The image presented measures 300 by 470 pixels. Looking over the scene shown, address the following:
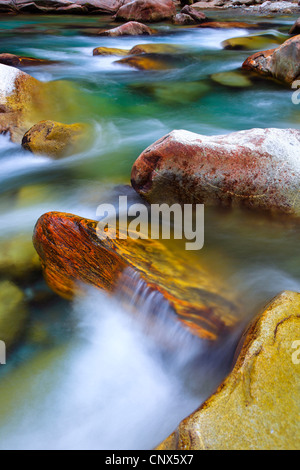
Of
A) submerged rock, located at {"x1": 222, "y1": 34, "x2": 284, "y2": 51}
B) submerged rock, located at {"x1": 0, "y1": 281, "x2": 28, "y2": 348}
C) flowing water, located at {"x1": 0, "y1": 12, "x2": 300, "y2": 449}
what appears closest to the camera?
flowing water, located at {"x1": 0, "y1": 12, "x2": 300, "y2": 449}

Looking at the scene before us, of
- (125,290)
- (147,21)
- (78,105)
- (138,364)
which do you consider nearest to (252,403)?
(138,364)

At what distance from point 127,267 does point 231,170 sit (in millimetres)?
1698

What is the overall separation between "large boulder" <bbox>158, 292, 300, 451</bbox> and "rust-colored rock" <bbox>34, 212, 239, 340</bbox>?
0.53 meters

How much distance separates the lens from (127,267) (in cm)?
304

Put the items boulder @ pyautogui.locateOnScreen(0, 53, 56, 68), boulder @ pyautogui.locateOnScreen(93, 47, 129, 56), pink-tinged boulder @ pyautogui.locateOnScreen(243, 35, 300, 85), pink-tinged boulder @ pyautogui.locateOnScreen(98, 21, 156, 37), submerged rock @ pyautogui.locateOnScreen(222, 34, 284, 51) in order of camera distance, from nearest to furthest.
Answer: pink-tinged boulder @ pyautogui.locateOnScreen(243, 35, 300, 85), boulder @ pyautogui.locateOnScreen(0, 53, 56, 68), boulder @ pyautogui.locateOnScreen(93, 47, 129, 56), submerged rock @ pyautogui.locateOnScreen(222, 34, 284, 51), pink-tinged boulder @ pyautogui.locateOnScreen(98, 21, 156, 37)

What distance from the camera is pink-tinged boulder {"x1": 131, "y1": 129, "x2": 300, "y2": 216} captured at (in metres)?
3.95

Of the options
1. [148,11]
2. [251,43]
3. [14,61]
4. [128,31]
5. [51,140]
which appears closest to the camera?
[51,140]

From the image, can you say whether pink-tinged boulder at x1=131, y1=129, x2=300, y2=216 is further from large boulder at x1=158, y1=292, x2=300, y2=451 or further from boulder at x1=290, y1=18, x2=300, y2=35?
boulder at x1=290, y1=18, x2=300, y2=35

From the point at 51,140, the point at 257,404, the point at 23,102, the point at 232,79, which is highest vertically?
the point at 23,102

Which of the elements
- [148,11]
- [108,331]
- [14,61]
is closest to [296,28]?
[148,11]

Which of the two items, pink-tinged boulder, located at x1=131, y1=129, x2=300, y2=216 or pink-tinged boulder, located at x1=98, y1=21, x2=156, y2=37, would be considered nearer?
pink-tinged boulder, located at x1=131, y1=129, x2=300, y2=216

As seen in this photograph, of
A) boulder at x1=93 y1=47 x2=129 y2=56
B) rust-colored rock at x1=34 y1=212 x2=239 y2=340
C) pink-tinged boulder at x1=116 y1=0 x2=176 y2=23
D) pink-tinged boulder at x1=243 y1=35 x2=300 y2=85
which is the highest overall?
pink-tinged boulder at x1=116 y1=0 x2=176 y2=23

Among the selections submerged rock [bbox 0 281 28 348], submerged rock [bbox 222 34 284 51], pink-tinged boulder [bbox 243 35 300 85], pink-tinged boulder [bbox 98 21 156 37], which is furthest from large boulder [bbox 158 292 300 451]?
pink-tinged boulder [bbox 98 21 156 37]

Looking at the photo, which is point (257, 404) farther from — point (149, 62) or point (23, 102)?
point (149, 62)
